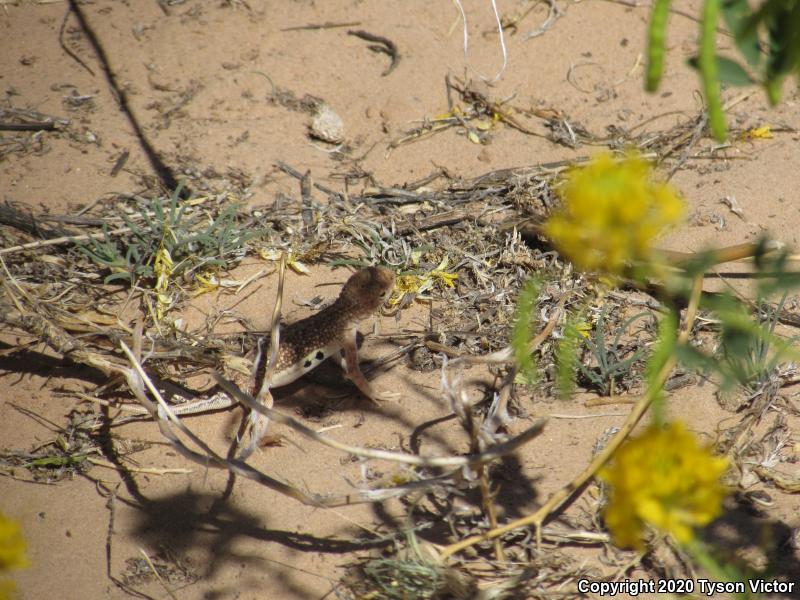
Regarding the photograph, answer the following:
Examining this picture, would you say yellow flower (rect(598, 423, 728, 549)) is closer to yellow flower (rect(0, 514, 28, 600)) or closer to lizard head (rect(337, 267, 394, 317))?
yellow flower (rect(0, 514, 28, 600))

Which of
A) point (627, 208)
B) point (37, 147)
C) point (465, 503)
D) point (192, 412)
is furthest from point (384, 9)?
point (627, 208)

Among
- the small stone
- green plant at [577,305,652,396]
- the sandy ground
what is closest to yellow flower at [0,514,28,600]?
the sandy ground

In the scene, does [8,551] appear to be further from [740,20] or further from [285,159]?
[285,159]

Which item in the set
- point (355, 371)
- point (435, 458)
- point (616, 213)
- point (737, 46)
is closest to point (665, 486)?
point (616, 213)

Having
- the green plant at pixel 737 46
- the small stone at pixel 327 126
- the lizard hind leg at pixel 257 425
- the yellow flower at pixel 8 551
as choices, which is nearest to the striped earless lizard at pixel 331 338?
the lizard hind leg at pixel 257 425

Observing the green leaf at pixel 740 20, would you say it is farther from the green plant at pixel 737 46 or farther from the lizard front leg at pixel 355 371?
the lizard front leg at pixel 355 371

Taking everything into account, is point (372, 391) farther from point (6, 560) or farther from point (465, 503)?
point (6, 560)
